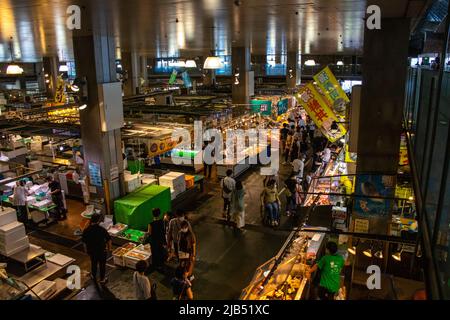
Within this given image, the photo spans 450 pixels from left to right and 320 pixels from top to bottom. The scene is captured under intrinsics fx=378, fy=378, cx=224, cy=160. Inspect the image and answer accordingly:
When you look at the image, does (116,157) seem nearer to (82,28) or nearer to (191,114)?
(82,28)

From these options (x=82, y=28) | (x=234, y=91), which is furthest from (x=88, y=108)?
(x=234, y=91)

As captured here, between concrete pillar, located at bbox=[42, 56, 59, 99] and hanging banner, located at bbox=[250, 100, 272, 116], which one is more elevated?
concrete pillar, located at bbox=[42, 56, 59, 99]

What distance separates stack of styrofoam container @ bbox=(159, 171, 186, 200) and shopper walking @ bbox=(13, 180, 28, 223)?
3.72 meters

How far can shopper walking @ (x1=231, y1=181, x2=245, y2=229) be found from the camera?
977 cm

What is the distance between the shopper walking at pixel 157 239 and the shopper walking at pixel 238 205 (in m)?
2.59

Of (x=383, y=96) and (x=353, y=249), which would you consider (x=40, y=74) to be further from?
(x=353, y=249)

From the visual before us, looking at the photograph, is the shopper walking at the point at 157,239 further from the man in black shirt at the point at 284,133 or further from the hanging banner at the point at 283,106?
the hanging banner at the point at 283,106

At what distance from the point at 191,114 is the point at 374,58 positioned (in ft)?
28.2

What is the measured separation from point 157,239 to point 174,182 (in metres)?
3.79

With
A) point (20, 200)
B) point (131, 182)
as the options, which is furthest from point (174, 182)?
point (20, 200)

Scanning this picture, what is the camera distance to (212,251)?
349 inches

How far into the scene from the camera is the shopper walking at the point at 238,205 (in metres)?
9.77

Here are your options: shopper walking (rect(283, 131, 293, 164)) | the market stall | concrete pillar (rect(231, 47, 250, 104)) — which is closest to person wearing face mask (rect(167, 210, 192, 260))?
the market stall

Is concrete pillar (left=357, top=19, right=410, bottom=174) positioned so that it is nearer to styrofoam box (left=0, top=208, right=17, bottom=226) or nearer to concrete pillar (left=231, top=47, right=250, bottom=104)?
styrofoam box (left=0, top=208, right=17, bottom=226)
